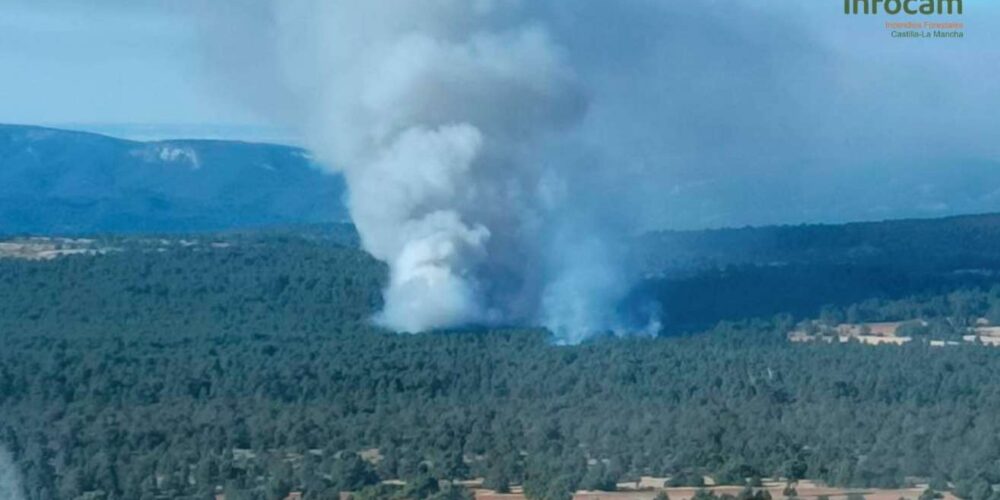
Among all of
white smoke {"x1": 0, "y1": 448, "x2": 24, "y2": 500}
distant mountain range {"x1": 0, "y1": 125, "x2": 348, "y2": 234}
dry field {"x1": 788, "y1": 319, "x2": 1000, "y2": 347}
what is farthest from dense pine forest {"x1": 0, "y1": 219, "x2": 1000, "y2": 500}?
distant mountain range {"x1": 0, "y1": 125, "x2": 348, "y2": 234}

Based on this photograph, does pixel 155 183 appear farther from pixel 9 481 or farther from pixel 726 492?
pixel 9 481

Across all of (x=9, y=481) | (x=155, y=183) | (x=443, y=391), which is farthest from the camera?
(x=155, y=183)

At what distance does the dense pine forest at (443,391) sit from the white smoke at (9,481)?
25 cm

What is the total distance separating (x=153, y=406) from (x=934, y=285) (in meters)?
33.6

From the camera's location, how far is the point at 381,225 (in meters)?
57.0

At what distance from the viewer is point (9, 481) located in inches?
1018

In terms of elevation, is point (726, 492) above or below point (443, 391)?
below

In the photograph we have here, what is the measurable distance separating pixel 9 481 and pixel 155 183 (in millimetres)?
121702

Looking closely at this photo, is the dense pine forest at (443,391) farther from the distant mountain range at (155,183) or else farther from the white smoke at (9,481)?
the distant mountain range at (155,183)

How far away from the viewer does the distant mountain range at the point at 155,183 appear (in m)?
127

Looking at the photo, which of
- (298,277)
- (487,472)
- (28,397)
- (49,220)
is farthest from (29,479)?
(49,220)

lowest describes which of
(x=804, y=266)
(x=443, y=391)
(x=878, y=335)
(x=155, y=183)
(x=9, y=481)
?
(x=9, y=481)

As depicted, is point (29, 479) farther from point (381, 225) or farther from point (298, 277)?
point (298, 277)

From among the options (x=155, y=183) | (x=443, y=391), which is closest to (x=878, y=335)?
(x=443, y=391)
